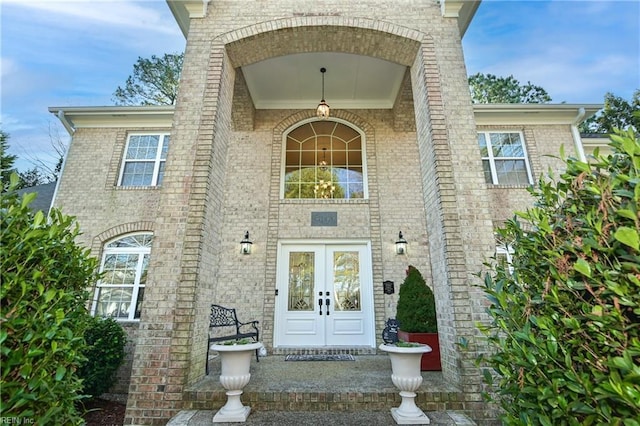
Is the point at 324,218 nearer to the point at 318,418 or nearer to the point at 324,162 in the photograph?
the point at 324,162

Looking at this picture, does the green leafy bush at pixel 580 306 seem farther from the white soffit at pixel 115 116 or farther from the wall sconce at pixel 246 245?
the white soffit at pixel 115 116

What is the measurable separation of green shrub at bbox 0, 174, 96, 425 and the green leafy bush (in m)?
2.56

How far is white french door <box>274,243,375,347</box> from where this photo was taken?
6039 mm

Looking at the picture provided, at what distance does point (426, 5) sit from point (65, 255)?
5.82 m

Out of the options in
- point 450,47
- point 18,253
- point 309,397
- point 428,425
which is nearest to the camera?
point 18,253

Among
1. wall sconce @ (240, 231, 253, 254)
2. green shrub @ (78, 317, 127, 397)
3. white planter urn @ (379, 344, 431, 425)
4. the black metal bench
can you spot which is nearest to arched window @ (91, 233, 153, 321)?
green shrub @ (78, 317, 127, 397)

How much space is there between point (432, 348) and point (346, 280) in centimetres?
253

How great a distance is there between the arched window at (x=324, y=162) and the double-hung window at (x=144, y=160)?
318 centimetres

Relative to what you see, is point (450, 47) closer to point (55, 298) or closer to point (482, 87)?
point (55, 298)

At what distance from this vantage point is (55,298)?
5.80ft

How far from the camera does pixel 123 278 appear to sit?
21.0 ft

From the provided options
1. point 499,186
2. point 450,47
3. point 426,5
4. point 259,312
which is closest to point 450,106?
point 450,47

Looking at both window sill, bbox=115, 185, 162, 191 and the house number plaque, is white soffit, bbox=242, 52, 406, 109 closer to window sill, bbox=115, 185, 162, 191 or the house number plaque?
the house number plaque

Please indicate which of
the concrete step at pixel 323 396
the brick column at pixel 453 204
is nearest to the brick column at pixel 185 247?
the concrete step at pixel 323 396
